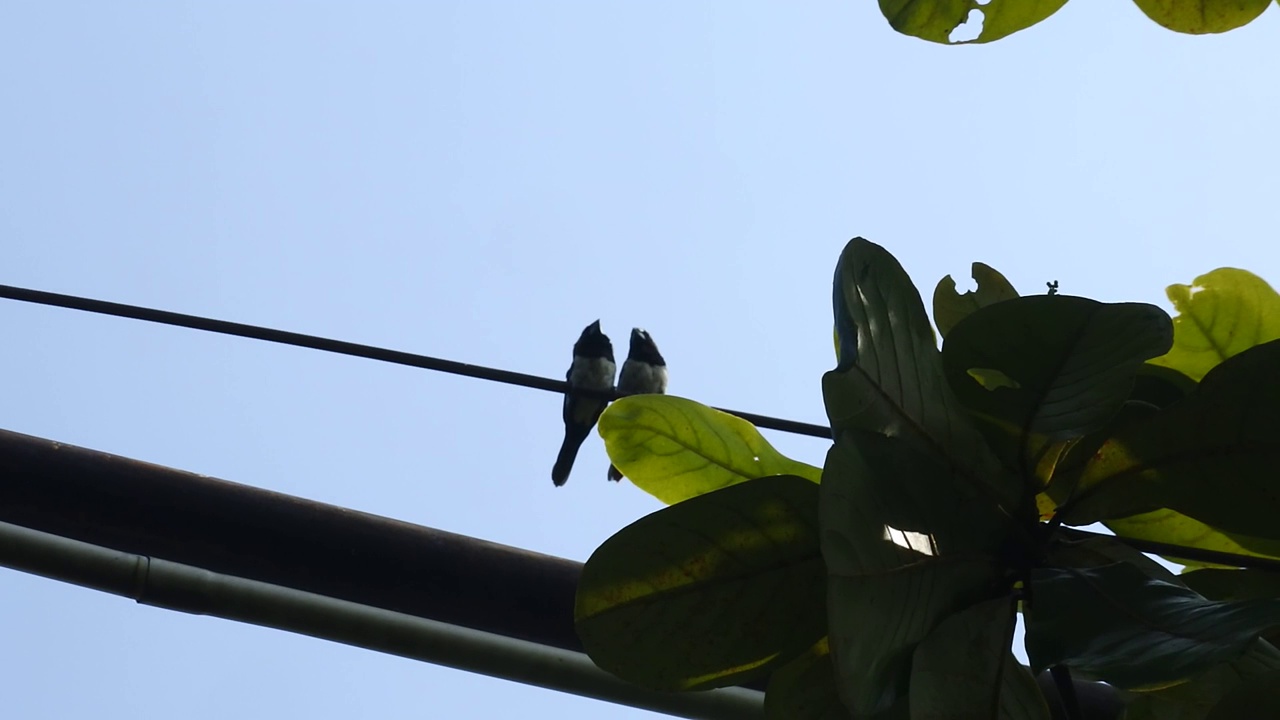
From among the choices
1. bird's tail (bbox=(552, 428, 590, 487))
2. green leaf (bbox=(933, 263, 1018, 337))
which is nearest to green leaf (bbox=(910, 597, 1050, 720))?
green leaf (bbox=(933, 263, 1018, 337))

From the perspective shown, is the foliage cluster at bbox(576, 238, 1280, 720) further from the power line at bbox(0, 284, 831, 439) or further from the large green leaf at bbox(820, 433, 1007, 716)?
the power line at bbox(0, 284, 831, 439)

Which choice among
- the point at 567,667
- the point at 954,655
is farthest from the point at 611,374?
the point at 954,655

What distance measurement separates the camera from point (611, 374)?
26.8ft

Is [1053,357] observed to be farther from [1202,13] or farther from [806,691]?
[1202,13]

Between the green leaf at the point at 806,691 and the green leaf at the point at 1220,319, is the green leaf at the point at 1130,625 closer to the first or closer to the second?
the green leaf at the point at 806,691

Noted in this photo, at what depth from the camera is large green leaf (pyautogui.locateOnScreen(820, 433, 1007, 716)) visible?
2.58ft

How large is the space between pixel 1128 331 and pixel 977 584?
234 mm

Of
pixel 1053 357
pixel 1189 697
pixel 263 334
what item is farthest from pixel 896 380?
pixel 263 334

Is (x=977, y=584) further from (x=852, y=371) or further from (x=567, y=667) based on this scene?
(x=567, y=667)

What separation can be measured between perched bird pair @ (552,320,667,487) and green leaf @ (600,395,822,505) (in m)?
6.38

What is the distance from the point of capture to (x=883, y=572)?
811 millimetres

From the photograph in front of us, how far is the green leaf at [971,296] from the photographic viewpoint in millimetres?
1238

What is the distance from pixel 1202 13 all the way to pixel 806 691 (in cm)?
83

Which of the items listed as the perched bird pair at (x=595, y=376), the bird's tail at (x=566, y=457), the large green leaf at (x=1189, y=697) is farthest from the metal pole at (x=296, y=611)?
the bird's tail at (x=566, y=457)
